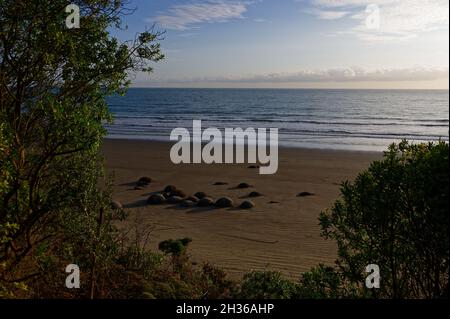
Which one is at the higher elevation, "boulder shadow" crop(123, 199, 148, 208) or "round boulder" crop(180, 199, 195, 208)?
"round boulder" crop(180, 199, 195, 208)

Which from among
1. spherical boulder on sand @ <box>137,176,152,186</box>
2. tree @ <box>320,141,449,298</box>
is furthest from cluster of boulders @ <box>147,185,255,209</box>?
tree @ <box>320,141,449,298</box>

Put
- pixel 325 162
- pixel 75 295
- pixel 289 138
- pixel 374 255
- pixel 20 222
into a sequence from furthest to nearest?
1. pixel 289 138
2. pixel 325 162
3. pixel 75 295
4. pixel 20 222
5. pixel 374 255

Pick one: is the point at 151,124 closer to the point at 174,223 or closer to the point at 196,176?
the point at 196,176

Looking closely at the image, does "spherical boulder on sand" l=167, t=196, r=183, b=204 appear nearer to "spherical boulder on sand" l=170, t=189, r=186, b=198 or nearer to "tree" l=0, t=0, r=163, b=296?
"spherical boulder on sand" l=170, t=189, r=186, b=198

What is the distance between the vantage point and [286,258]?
1278cm

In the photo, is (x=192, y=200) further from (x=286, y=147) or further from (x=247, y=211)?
(x=286, y=147)

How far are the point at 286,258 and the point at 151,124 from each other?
5087 cm

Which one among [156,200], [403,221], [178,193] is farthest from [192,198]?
[403,221]

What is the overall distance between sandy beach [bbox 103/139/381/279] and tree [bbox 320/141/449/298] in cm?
555

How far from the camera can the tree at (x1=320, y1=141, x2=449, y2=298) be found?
4.81 meters

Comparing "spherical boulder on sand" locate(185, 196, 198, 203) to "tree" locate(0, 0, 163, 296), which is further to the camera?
"spherical boulder on sand" locate(185, 196, 198, 203)

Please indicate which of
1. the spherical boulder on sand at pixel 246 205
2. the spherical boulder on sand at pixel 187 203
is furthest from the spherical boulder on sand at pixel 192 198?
the spherical boulder on sand at pixel 246 205
